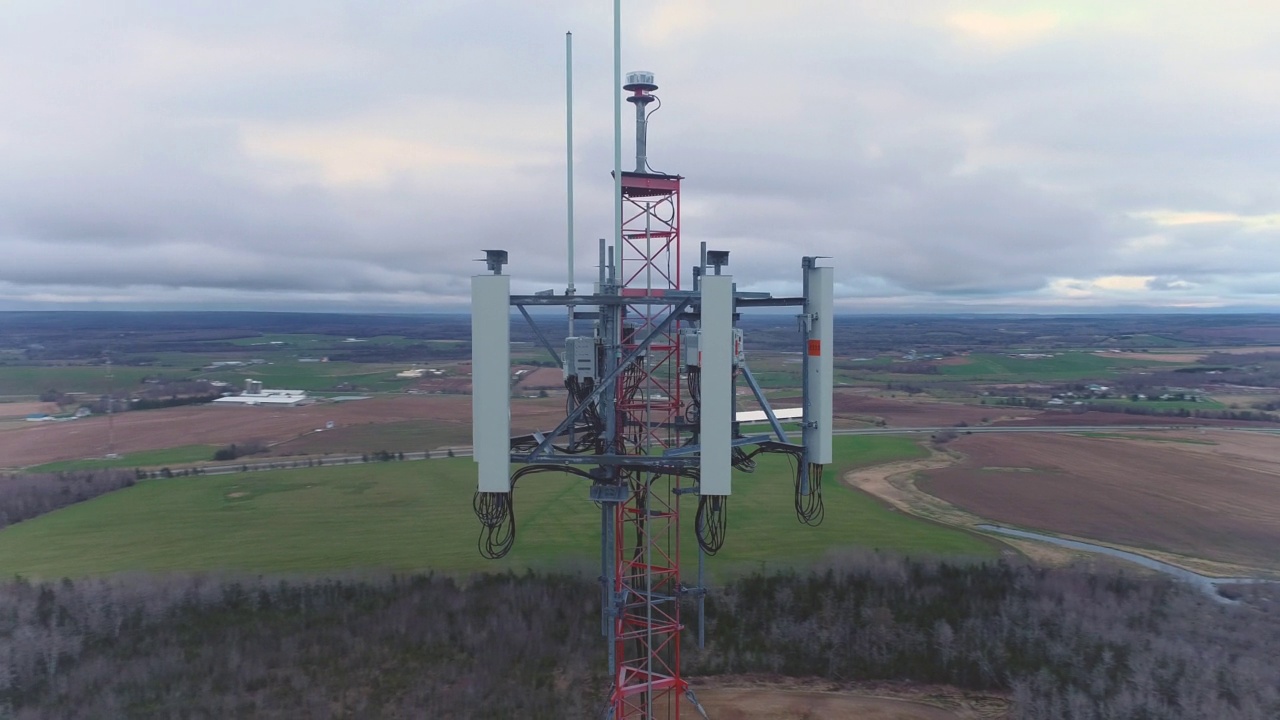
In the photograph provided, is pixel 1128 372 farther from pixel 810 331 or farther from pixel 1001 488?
pixel 810 331

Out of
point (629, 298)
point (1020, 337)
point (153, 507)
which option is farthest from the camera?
point (1020, 337)

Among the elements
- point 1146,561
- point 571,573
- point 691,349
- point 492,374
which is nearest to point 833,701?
point 571,573

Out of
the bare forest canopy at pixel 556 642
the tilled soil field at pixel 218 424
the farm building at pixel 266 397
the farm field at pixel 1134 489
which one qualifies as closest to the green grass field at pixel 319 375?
the farm building at pixel 266 397

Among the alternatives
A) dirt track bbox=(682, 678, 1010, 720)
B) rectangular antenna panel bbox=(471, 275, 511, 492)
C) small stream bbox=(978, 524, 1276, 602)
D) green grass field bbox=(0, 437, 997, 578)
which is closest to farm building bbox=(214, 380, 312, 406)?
green grass field bbox=(0, 437, 997, 578)

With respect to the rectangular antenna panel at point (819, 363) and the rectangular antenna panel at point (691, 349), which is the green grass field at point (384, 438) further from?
the rectangular antenna panel at point (819, 363)

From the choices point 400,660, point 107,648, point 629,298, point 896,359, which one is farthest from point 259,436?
point 896,359

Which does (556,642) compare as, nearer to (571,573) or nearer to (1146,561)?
(571,573)
